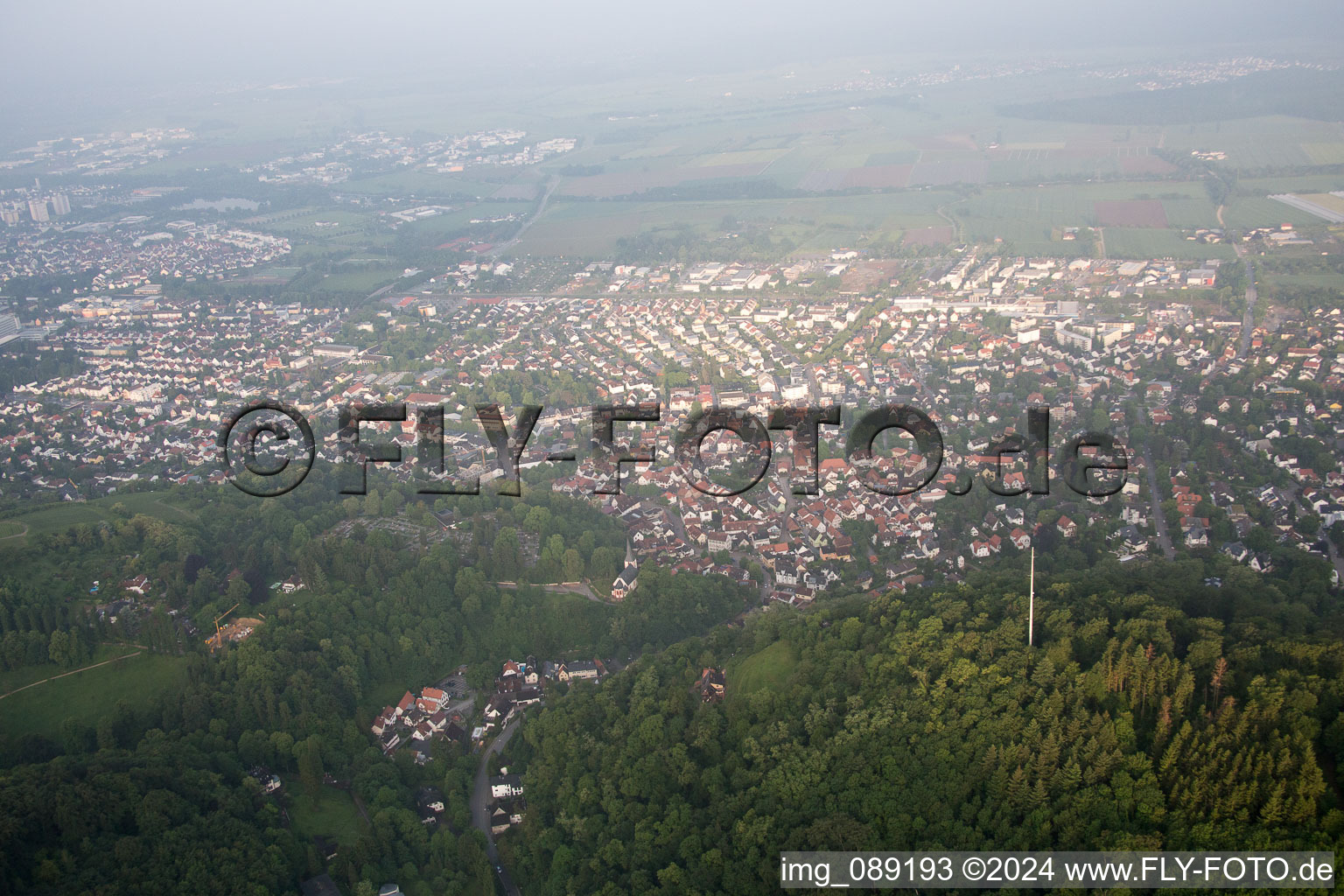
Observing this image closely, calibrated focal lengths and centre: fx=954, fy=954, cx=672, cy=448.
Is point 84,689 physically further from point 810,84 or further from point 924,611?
point 810,84

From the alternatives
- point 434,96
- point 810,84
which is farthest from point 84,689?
point 434,96

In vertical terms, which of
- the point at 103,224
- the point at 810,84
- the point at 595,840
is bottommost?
the point at 595,840

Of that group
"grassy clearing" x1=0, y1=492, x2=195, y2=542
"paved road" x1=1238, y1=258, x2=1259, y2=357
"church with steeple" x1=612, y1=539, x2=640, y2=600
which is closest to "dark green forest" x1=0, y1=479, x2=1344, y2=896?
"church with steeple" x1=612, y1=539, x2=640, y2=600

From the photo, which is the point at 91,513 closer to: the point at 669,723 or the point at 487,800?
the point at 487,800

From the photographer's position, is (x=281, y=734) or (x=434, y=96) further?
(x=434, y=96)

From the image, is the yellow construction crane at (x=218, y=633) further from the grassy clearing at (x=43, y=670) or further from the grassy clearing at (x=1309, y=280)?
the grassy clearing at (x=1309, y=280)

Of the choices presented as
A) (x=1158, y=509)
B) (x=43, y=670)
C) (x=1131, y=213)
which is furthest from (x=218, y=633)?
(x=1131, y=213)

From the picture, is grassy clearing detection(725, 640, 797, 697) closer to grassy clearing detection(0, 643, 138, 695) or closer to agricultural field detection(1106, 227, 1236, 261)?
grassy clearing detection(0, 643, 138, 695)

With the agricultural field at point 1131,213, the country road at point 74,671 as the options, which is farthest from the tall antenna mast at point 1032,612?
the agricultural field at point 1131,213
